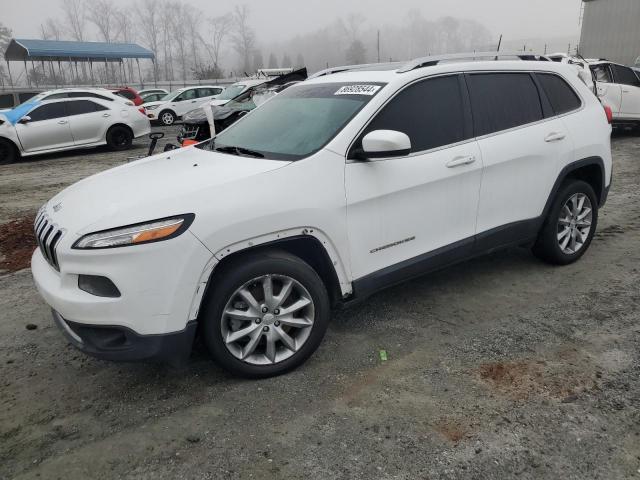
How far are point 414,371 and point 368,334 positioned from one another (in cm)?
56

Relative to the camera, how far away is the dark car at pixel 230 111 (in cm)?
1027

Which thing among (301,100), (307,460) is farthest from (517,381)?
(301,100)

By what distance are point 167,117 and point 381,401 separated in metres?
21.5

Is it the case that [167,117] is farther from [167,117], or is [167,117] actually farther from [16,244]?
[16,244]

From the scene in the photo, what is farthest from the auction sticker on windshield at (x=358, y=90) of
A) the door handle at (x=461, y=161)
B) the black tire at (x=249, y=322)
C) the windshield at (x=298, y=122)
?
the black tire at (x=249, y=322)

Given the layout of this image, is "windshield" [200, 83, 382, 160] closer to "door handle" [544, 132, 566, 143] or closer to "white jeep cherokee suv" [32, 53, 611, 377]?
"white jeep cherokee suv" [32, 53, 611, 377]

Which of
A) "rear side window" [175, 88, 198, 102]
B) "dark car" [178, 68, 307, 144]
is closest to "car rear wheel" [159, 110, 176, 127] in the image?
"rear side window" [175, 88, 198, 102]

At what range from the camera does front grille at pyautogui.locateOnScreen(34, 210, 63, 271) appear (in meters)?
2.84

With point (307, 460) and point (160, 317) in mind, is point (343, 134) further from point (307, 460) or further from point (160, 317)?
point (307, 460)

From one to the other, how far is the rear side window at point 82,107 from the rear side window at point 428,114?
38.5ft

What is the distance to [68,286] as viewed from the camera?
2.72 metres

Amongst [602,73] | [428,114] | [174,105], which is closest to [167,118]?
[174,105]

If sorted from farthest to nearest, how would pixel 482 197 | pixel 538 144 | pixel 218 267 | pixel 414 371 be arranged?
pixel 538 144 < pixel 482 197 < pixel 414 371 < pixel 218 267

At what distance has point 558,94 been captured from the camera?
173 inches
